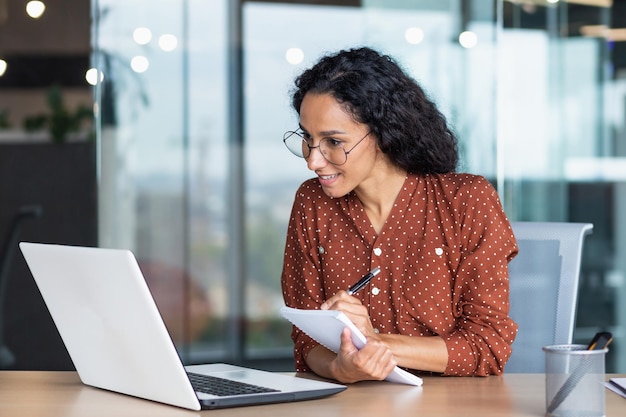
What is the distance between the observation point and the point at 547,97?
4504 millimetres

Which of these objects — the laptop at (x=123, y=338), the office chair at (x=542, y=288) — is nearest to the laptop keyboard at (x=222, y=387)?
the laptop at (x=123, y=338)

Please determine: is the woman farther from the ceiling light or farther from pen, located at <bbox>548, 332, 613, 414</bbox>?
the ceiling light

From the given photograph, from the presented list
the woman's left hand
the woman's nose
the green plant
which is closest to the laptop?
the woman's left hand

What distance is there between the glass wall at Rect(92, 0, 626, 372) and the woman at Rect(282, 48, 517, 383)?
2.34 metres

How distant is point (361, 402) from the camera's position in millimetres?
1496

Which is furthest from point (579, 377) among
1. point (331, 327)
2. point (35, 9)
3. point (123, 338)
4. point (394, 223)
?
point (35, 9)

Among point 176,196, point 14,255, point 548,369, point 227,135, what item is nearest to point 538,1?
point 227,135

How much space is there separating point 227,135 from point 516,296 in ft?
8.52

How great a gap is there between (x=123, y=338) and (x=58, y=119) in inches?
117

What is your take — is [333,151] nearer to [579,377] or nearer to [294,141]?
[294,141]

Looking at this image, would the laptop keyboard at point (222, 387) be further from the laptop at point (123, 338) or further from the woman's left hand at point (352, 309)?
the woman's left hand at point (352, 309)

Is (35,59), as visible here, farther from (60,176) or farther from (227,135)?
(227,135)

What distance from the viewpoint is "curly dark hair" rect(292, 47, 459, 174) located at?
6.73ft

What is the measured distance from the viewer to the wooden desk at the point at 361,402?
142 centimetres
